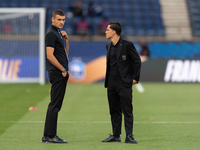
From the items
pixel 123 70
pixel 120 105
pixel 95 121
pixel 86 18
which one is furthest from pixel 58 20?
pixel 86 18

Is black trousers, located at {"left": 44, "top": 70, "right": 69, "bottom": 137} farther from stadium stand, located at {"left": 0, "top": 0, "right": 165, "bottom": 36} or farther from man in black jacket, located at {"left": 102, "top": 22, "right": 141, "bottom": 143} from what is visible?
stadium stand, located at {"left": 0, "top": 0, "right": 165, "bottom": 36}

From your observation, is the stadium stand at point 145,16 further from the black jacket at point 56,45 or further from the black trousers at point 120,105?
→ the black jacket at point 56,45

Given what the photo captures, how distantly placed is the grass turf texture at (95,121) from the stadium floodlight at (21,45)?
303cm

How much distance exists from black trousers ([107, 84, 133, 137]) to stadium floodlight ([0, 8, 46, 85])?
37.0 ft

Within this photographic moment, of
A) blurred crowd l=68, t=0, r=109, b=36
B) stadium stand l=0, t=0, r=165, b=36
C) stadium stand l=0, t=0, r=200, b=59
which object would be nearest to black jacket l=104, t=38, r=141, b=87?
blurred crowd l=68, t=0, r=109, b=36

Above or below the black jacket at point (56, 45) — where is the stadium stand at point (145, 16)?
above

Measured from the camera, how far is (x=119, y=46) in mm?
6309

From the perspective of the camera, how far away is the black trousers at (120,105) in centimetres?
631

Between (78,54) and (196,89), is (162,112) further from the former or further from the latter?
(78,54)

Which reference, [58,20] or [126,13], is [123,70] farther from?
[126,13]

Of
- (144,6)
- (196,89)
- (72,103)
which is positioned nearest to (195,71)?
(196,89)

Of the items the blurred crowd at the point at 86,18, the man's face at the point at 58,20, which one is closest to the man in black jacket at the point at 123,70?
the man's face at the point at 58,20

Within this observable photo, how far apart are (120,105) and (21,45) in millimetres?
11705

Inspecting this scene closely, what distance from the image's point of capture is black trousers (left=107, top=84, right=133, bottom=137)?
631 cm
